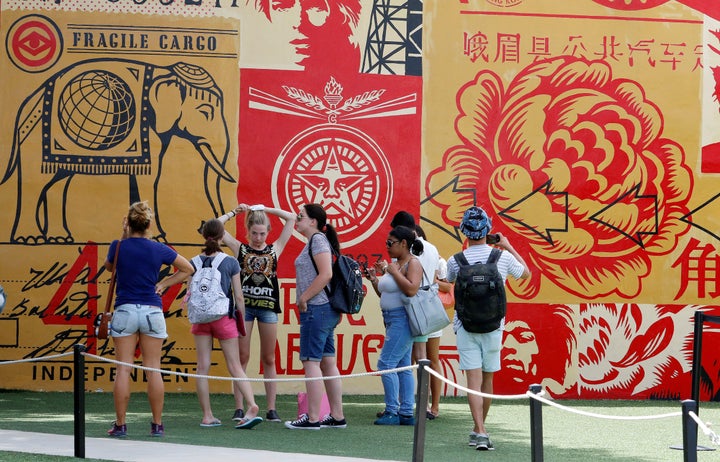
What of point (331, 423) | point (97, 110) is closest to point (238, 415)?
point (331, 423)

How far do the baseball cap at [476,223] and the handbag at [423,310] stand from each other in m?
1.14

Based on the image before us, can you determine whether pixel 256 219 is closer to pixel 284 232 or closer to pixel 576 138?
pixel 284 232

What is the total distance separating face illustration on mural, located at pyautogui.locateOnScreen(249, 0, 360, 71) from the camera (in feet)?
42.7

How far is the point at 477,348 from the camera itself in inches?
352

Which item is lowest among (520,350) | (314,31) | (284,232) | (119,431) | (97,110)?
(119,431)

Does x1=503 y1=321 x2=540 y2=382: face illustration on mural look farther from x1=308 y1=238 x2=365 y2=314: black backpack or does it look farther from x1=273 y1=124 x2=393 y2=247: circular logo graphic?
x1=308 y1=238 x2=365 y2=314: black backpack

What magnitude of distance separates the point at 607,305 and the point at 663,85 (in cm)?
238

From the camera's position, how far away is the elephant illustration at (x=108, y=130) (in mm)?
12789

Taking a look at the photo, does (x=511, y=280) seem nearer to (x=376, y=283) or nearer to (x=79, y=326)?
(x=376, y=283)

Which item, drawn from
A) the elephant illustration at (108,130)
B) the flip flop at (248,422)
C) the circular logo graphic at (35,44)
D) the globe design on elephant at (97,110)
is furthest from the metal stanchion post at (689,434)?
the circular logo graphic at (35,44)

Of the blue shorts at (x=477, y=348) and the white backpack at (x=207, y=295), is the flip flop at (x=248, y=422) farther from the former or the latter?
the blue shorts at (x=477, y=348)

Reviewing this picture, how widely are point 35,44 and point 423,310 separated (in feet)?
17.6

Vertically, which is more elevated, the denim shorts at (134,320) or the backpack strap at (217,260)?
the backpack strap at (217,260)

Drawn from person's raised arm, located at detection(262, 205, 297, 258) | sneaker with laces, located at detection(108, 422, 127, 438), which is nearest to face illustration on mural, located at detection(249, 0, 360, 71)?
person's raised arm, located at detection(262, 205, 297, 258)
